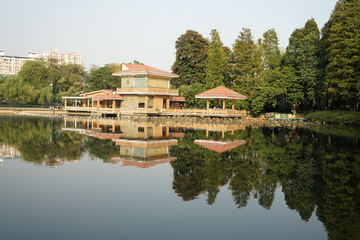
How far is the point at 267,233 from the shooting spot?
21.1ft

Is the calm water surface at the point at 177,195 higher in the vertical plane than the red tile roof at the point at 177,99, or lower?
lower

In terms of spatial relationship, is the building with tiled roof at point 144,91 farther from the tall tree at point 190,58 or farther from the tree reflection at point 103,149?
the tree reflection at point 103,149

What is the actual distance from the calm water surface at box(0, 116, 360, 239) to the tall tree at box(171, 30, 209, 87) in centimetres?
4506

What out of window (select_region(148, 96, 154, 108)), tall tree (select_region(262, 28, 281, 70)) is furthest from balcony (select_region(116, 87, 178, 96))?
tall tree (select_region(262, 28, 281, 70))

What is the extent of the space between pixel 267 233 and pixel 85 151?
11.7 meters

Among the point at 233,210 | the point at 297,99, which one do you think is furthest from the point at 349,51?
the point at 233,210

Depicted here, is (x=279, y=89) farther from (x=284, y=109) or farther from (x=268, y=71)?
(x=284, y=109)

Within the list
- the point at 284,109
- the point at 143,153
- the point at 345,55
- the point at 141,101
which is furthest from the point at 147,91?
the point at 143,153

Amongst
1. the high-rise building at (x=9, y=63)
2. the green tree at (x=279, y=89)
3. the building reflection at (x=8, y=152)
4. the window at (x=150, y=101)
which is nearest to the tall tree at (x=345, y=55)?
the green tree at (x=279, y=89)

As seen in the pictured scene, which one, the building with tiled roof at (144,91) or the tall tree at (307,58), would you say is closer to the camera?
the tall tree at (307,58)

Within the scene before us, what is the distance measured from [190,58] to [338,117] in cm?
2928

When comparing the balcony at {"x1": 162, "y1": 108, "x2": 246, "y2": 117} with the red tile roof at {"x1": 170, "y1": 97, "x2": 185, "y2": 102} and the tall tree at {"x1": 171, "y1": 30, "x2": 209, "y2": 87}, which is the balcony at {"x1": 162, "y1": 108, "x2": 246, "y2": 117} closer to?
the red tile roof at {"x1": 170, "y1": 97, "x2": 185, "y2": 102}

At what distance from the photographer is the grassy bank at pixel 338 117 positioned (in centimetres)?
3701

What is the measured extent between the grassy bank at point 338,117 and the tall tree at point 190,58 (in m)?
22.3
